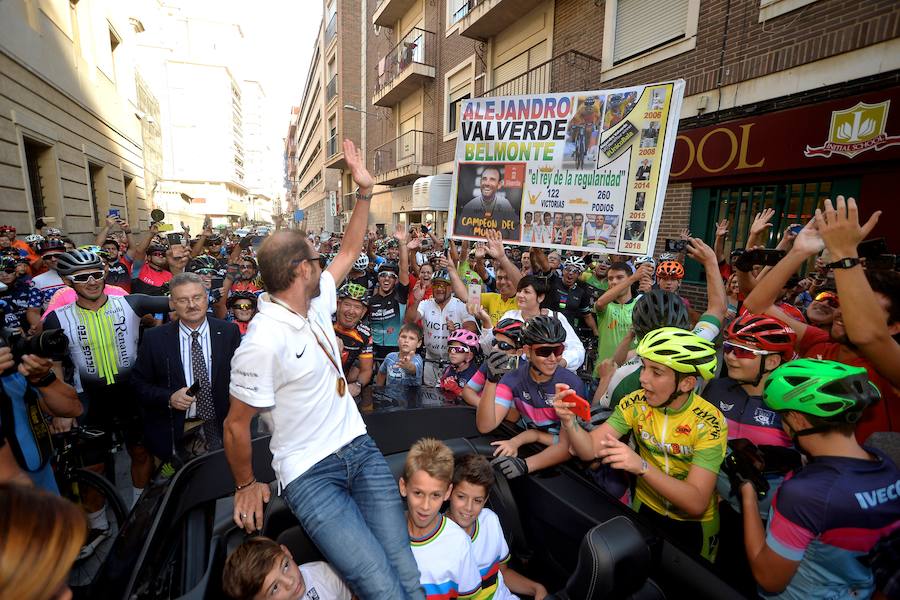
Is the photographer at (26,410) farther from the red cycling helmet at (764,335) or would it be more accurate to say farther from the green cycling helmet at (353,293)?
the red cycling helmet at (764,335)

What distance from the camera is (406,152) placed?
2197 centimetres

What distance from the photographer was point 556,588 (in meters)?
Answer: 2.47

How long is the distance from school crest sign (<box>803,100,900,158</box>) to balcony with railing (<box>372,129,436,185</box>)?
15005 mm

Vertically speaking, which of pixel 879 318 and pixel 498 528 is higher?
pixel 879 318

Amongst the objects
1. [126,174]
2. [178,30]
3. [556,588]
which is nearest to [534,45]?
[556,588]

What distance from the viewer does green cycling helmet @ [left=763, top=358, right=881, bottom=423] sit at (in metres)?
1.62

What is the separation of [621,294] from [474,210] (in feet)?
7.29

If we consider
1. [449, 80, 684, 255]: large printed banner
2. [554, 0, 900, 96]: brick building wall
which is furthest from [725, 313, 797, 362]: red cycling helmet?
[554, 0, 900, 96]: brick building wall

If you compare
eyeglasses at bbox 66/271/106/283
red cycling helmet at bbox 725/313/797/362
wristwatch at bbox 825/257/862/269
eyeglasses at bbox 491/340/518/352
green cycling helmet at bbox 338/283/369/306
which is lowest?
eyeglasses at bbox 491/340/518/352

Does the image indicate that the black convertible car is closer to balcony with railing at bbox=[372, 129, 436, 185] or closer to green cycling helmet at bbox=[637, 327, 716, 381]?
green cycling helmet at bbox=[637, 327, 716, 381]

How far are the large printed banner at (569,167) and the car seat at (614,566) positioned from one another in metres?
3.23

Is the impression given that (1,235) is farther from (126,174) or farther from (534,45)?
(126,174)

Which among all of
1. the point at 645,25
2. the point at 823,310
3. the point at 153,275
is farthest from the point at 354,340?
the point at 645,25

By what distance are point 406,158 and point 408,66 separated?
13.8ft
